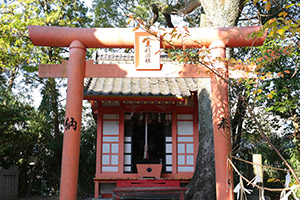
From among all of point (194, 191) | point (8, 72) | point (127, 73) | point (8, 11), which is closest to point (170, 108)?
point (194, 191)

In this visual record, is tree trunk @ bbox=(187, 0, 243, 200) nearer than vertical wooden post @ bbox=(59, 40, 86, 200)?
No

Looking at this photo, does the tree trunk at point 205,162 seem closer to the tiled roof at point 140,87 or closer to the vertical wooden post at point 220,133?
the tiled roof at point 140,87

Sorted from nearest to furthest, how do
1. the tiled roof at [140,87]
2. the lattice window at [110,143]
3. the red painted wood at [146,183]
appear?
the tiled roof at [140,87] → the red painted wood at [146,183] → the lattice window at [110,143]

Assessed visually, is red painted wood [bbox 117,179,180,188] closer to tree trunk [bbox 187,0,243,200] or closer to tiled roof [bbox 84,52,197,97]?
tree trunk [bbox 187,0,243,200]

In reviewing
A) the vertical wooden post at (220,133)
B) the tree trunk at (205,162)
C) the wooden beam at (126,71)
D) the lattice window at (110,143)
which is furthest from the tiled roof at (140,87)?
the vertical wooden post at (220,133)

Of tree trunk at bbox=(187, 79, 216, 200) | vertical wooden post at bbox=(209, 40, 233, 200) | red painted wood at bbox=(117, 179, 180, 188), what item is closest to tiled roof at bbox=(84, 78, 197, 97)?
tree trunk at bbox=(187, 79, 216, 200)

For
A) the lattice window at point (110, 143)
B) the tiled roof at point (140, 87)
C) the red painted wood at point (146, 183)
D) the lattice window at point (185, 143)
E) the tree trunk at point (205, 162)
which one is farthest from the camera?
the lattice window at point (185, 143)

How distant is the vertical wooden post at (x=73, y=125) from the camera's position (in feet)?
14.5

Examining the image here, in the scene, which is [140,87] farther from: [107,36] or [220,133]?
[220,133]

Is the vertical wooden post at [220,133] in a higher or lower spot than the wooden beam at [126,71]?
lower

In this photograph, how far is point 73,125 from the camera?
4512 mm

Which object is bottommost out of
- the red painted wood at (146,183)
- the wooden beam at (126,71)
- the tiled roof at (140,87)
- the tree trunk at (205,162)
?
the red painted wood at (146,183)

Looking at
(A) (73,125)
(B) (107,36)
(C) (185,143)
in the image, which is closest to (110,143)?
(C) (185,143)

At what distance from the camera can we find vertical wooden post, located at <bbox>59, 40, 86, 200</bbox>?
4414 mm
